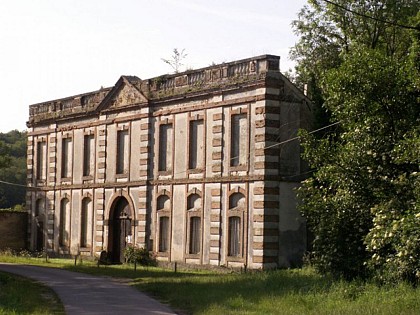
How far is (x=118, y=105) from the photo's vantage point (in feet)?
136

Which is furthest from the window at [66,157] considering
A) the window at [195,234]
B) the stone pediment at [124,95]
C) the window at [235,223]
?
the window at [235,223]

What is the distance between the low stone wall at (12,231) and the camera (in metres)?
48.0

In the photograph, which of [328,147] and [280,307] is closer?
[280,307]

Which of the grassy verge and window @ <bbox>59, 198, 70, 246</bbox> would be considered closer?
the grassy verge

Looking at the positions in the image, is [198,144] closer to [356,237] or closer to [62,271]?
[62,271]

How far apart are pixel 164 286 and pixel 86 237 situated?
1795cm

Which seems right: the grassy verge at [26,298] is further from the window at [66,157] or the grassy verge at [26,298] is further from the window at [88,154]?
the window at [66,157]

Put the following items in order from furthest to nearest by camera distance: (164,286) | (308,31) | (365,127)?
(308,31) → (164,286) → (365,127)

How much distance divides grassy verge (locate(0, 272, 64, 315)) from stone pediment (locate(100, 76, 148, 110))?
1271cm

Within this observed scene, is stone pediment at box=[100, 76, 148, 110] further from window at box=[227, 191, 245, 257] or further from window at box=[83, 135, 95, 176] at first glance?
window at box=[227, 191, 245, 257]

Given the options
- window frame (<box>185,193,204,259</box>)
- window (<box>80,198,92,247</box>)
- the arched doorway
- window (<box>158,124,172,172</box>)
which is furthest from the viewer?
window (<box>80,198,92,247</box>)

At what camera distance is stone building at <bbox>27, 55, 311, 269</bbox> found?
33000mm

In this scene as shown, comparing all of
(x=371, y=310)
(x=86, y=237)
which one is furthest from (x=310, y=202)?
(x=86, y=237)

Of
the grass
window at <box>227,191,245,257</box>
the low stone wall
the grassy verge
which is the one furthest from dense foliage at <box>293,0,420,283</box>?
the low stone wall
